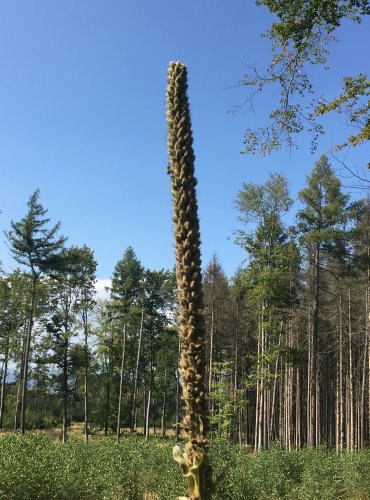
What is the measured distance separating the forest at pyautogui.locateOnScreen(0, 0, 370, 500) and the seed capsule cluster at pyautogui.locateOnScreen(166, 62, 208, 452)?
0.03 ft

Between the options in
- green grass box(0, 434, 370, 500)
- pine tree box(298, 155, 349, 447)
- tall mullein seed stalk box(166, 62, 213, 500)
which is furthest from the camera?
pine tree box(298, 155, 349, 447)

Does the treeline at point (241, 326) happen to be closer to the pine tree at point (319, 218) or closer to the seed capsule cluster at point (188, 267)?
the pine tree at point (319, 218)

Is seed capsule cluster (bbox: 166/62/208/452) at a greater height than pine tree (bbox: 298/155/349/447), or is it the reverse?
pine tree (bbox: 298/155/349/447)

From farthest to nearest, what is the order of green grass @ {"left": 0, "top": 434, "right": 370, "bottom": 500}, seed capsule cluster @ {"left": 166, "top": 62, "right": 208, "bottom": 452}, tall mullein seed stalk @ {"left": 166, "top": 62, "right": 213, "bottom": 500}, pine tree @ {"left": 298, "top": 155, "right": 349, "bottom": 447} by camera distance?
pine tree @ {"left": 298, "top": 155, "right": 349, "bottom": 447} → green grass @ {"left": 0, "top": 434, "right": 370, "bottom": 500} → seed capsule cluster @ {"left": 166, "top": 62, "right": 208, "bottom": 452} → tall mullein seed stalk @ {"left": 166, "top": 62, "right": 213, "bottom": 500}

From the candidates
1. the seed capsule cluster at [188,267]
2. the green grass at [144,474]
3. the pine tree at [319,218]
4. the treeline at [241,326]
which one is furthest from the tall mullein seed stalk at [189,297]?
the pine tree at [319,218]

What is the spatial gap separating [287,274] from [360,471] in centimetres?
1612

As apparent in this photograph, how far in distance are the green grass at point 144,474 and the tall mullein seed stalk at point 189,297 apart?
701 cm

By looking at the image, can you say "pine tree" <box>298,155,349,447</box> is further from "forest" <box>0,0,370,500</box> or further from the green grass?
the green grass

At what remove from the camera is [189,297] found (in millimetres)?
3387

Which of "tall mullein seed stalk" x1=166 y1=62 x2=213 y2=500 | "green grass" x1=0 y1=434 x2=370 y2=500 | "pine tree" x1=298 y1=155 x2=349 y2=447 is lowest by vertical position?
"green grass" x1=0 y1=434 x2=370 y2=500

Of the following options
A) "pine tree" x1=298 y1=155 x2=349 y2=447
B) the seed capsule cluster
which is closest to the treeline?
"pine tree" x1=298 y1=155 x2=349 y2=447

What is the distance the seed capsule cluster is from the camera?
329 cm

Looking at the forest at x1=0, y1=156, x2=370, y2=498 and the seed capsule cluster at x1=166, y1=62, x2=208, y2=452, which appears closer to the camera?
the seed capsule cluster at x1=166, y1=62, x2=208, y2=452

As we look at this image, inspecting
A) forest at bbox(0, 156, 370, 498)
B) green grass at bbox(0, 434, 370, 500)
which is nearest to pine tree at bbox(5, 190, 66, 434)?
forest at bbox(0, 156, 370, 498)
